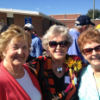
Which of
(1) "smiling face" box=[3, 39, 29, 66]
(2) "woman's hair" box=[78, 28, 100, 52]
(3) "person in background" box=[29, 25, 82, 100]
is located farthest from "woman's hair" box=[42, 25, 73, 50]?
(1) "smiling face" box=[3, 39, 29, 66]

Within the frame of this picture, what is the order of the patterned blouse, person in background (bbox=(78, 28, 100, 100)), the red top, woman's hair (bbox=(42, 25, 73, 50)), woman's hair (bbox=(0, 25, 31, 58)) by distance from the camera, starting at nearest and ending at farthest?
the red top → woman's hair (bbox=(0, 25, 31, 58)) → person in background (bbox=(78, 28, 100, 100)) → the patterned blouse → woman's hair (bbox=(42, 25, 73, 50))

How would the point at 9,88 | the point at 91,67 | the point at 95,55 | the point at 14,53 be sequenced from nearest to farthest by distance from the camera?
the point at 9,88, the point at 14,53, the point at 95,55, the point at 91,67

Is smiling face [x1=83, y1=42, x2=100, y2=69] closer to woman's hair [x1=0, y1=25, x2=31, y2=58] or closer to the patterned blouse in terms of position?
the patterned blouse

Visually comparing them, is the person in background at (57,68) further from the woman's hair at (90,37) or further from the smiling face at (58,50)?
the woman's hair at (90,37)

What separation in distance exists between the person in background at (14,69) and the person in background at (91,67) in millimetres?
570

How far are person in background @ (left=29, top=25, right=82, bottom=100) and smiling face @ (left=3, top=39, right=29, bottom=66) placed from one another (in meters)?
0.41

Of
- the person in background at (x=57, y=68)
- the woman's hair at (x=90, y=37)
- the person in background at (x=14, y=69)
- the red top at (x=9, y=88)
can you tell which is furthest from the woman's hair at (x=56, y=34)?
the red top at (x=9, y=88)

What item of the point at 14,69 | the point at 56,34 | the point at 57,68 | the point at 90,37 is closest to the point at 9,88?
the point at 14,69

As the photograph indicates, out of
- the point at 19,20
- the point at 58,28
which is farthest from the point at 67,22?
the point at 58,28

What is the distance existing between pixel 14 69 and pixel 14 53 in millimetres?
191

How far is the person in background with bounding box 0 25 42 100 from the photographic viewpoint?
1862mm

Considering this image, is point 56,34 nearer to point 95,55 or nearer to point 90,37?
point 90,37

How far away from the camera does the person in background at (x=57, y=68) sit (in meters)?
2.39

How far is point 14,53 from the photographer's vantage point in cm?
200
